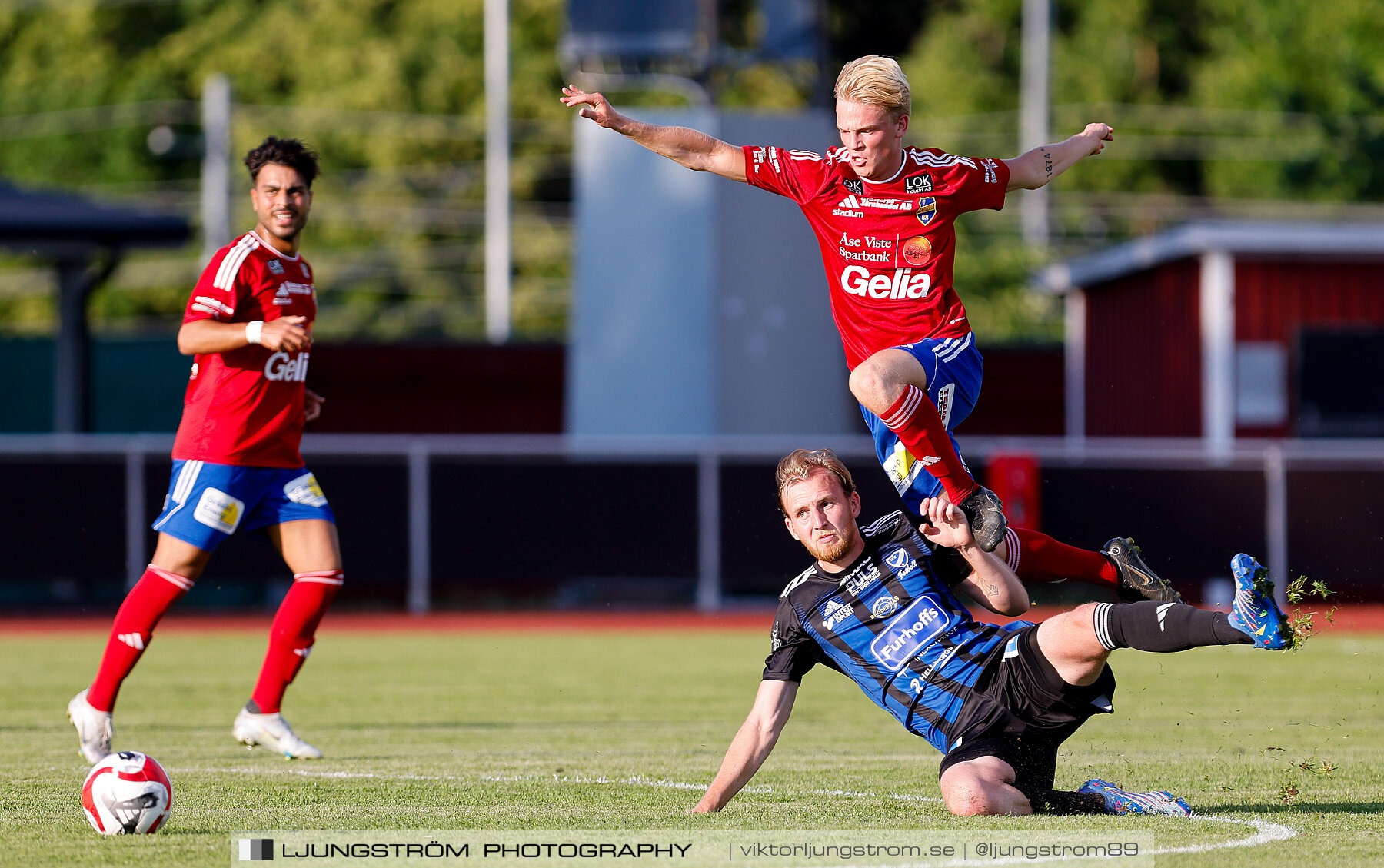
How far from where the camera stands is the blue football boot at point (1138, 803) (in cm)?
580

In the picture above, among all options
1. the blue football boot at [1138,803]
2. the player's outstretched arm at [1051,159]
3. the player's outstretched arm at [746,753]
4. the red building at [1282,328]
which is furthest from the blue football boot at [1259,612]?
the red building at [1282,328]

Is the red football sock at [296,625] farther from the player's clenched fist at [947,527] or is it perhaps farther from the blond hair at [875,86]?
the blond hair at [875,86]

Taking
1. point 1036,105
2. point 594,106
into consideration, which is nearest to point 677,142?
point 594,106

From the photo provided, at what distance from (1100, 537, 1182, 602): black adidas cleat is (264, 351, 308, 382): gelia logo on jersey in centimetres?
336

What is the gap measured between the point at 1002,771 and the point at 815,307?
1652cm

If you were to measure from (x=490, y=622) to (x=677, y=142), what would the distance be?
12189 mm

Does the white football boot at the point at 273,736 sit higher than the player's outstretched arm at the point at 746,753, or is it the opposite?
the player's outstretched arm at the point at 746,753

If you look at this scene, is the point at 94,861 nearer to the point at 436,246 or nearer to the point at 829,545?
the point at 829,545

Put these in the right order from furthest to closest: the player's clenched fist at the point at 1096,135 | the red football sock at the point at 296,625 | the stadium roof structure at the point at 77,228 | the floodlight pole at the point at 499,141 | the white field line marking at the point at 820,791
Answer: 1. the floodlight pole at the point at 499,141
2. the stadium roof structure at the point at 77,228
3. the red football sock at the point at 296,625
4. the player's clenched fist at the point at 1096,135
5. the white field line marking at the point at 820,791

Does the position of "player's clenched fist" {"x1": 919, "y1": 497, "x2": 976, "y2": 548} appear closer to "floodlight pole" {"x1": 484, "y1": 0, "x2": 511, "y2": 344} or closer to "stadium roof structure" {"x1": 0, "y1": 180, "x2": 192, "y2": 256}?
"stadium roof structure" {"x1": 0, "y1": 180, "x2": 192, "y2": 256}

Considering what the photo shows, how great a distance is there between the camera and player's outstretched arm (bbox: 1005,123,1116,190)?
6930mm

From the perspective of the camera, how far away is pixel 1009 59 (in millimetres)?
48188

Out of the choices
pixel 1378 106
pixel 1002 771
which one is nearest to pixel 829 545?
pixel 1002 771

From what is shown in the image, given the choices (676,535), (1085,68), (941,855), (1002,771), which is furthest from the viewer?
(1085,68)
